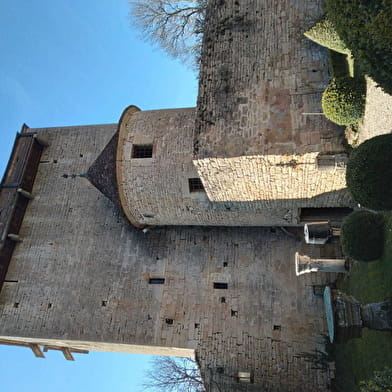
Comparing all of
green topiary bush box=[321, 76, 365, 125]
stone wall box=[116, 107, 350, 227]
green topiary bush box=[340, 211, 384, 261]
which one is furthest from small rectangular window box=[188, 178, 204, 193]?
green topiary bush box=[340, 211, 384, 261]

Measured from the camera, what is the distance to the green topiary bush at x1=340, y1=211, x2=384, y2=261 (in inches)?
296

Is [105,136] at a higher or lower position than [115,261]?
higher

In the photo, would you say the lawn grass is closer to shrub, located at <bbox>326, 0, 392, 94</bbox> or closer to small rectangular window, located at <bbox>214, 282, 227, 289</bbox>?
shrub, located at <bbox>326, 0, 392, 94</bbox>

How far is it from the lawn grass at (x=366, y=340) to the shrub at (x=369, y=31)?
318 cm

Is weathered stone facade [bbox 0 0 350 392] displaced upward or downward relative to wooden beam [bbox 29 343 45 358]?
upward

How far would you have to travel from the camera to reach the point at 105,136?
1307 centimetres

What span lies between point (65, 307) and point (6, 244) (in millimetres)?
2928

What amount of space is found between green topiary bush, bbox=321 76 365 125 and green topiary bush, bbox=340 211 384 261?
79.7 inches

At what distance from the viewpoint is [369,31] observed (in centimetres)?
514

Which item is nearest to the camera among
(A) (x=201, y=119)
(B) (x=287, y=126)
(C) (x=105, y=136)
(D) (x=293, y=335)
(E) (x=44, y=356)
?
(B) (x=287, y=126)

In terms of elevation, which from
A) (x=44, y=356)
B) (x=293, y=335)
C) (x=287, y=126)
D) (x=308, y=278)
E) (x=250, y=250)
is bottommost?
(x=44, y=356)

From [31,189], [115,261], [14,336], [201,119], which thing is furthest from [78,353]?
[201,119]

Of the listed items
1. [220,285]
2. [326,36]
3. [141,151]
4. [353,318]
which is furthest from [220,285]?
[326,36]

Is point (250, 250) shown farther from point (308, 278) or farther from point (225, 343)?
point (225, 343)
